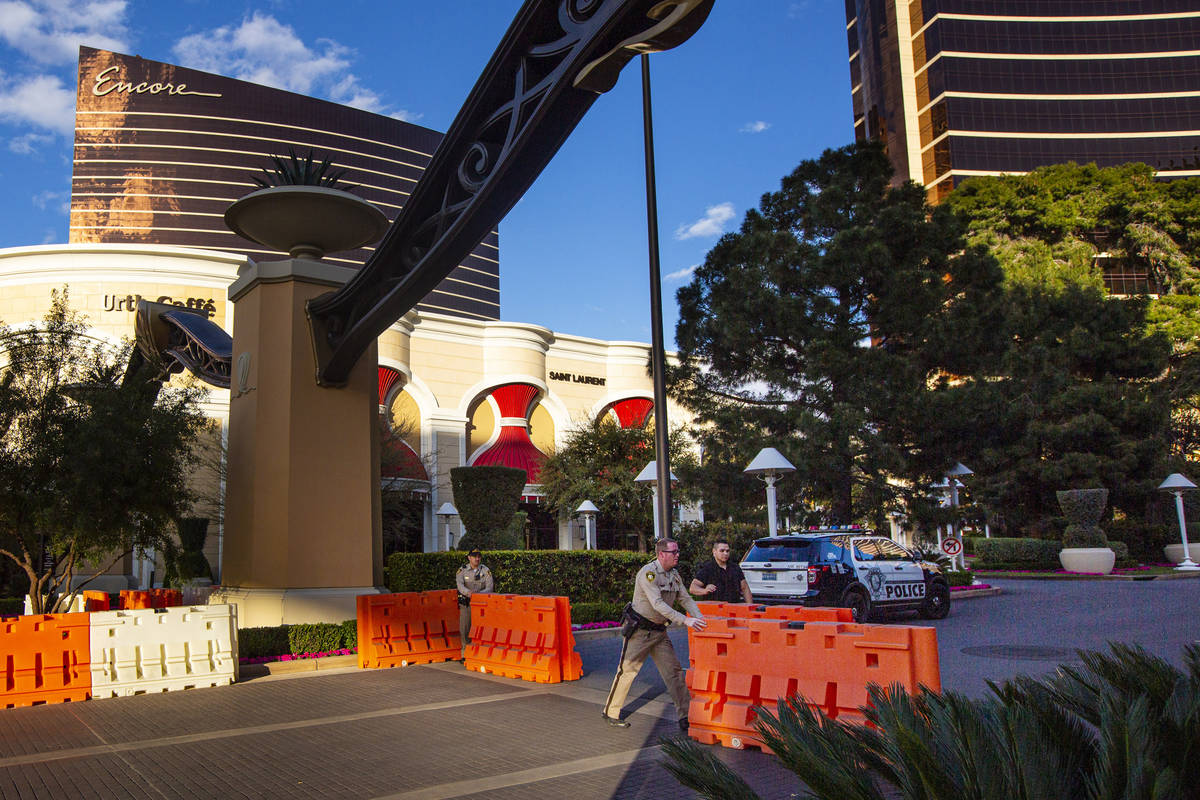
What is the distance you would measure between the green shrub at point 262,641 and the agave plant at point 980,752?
34.8ft

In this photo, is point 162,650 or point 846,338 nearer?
point 162,650

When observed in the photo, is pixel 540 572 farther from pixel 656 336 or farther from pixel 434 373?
pixel 434 373

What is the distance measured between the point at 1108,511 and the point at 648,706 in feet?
120

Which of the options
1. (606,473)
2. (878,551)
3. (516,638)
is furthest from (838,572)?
(606,473)

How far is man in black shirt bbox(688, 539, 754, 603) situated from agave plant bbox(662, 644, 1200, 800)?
677 centimetres

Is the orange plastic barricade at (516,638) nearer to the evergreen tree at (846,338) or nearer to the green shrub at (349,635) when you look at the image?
the green shrub at (349,635)

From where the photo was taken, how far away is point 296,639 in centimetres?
1201

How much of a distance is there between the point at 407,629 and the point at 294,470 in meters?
2.84

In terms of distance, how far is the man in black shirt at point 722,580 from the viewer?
9.51 meters

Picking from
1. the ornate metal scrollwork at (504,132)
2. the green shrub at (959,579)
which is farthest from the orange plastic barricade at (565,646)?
the green shrub at (959,579)

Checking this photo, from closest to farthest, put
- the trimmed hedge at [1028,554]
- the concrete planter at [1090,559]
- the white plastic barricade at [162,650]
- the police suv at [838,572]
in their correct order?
the white plastic barricade at [162,650] → the police suv at [838,572] → the concrete planter at [1090,559] → the trimmed hedge at [1028,554]

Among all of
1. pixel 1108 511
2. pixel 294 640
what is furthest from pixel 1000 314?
pixel 294 640

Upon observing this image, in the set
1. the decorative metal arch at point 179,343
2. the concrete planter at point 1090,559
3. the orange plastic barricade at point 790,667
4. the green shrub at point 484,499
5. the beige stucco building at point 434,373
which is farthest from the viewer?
the beige stucco building at point 434,373

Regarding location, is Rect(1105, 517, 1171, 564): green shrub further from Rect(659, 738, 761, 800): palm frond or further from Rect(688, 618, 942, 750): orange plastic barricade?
Rect(659, 738, 761, 800): palm frond
